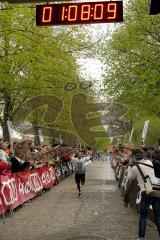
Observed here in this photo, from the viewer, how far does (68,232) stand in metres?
11.0

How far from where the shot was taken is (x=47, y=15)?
36.8 ft

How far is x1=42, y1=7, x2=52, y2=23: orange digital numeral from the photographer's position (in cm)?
1118

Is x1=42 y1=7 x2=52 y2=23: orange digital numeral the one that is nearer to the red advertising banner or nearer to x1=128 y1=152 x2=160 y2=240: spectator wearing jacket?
x1=128 y1=152 x2=160 y2=240: spectator wearing jacket

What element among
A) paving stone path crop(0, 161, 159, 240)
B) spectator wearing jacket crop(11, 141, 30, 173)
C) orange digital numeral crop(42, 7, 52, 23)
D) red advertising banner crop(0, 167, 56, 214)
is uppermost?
orange digital numeral crop(42, 7, 52, 23)

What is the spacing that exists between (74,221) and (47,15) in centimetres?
515

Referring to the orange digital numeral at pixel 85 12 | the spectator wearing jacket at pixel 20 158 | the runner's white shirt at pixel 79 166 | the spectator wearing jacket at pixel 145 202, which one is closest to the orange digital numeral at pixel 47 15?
the orange digital numeral at pixel 85 12

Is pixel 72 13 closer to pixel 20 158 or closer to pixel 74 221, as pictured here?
pixel 74 221

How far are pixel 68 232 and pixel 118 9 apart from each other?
16.4 feet

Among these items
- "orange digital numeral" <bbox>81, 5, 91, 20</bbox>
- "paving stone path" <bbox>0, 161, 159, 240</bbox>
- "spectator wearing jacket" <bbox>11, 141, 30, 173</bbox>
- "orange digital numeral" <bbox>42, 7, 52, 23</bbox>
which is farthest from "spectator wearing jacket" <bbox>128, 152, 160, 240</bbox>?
"spectator wearing jacket" <bbox>11, 141, 30, 173</bbox>

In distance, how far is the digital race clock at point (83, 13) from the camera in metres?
10.9

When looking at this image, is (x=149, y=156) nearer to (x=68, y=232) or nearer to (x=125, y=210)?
(x=68, y=232)

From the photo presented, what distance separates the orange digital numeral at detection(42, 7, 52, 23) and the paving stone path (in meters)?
4.71

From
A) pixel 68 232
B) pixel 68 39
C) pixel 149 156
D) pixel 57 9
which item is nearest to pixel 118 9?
pixel 57 9

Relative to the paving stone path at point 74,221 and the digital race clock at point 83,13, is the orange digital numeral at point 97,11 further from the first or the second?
the paving stone path at point 74,221
